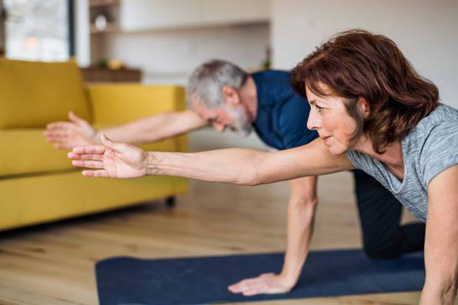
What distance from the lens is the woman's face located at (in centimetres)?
121

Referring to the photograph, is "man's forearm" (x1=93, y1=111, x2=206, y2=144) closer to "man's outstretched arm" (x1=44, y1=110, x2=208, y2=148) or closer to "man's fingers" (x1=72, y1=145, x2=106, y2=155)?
"man's outstretched arm" (x1=44, y1=110, x2=208, y2=148)

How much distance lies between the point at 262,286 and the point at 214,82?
0.72 m

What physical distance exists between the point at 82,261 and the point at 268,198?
170 cm

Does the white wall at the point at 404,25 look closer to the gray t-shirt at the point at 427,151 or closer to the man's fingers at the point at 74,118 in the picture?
the man's fingers at the point at 74,118

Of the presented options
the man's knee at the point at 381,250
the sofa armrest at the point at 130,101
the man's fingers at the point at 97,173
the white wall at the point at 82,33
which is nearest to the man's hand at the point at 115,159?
the man's fingers at the point at 97,173

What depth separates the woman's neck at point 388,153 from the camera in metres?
1.29

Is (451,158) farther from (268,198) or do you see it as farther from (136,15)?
(136,15)

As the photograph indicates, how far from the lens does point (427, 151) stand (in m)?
1.22

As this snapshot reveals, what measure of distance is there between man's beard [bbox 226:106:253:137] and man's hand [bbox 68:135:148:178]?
682 mm

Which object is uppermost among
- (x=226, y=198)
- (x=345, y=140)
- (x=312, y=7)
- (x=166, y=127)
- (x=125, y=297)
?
(x=312, y=7)

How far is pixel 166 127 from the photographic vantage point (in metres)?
2.15

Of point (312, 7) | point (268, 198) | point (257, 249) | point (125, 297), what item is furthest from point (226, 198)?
point (312, 7)

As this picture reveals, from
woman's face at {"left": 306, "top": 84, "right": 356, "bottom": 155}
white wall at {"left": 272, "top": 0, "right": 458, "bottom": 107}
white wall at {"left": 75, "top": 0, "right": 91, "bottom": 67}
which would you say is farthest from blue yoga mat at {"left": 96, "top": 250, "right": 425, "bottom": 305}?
white wall at {"left": 75, "top": 0, "right": 91, "bottom": 67}

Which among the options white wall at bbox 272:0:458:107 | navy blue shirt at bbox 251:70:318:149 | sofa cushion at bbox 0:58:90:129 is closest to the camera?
navy blue shirt at bbox 251:70:318:149
